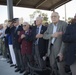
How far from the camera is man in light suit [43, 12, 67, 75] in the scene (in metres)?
4.36

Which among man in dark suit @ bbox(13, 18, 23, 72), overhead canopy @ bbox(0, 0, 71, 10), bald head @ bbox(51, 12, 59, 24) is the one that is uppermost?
overhead canopy @ bbox(0, 0, 71, 10)

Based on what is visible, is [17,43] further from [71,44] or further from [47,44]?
[71,44]

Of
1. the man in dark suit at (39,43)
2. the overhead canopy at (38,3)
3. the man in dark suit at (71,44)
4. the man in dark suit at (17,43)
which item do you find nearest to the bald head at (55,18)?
the man in dark suit at (71,44)

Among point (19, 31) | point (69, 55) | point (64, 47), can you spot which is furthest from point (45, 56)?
point (19, 31)

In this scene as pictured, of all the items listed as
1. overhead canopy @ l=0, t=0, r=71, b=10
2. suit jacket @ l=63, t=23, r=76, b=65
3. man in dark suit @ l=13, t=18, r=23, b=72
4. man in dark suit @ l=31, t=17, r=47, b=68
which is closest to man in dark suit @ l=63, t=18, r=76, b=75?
suit jacket @ l=63, t=23, r=76, b=65

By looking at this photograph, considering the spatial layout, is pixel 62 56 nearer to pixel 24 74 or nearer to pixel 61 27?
pixel 61 27

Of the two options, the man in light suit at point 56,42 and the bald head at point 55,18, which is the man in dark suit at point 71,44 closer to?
the man in light suit at point 56,42

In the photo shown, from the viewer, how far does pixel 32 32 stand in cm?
545

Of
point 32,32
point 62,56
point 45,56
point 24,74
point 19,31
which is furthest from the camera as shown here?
point 19,31

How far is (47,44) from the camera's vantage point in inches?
207

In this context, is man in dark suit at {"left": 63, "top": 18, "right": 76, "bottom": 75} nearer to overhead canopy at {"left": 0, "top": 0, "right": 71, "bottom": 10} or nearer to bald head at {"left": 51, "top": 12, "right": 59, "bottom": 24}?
bald head at {"left": 51, "top": 12, "right": 59, "bottom": 24}

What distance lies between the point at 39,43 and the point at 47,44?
0.69 ft

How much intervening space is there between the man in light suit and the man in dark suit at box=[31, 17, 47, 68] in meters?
0.50

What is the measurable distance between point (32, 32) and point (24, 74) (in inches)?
50.4
